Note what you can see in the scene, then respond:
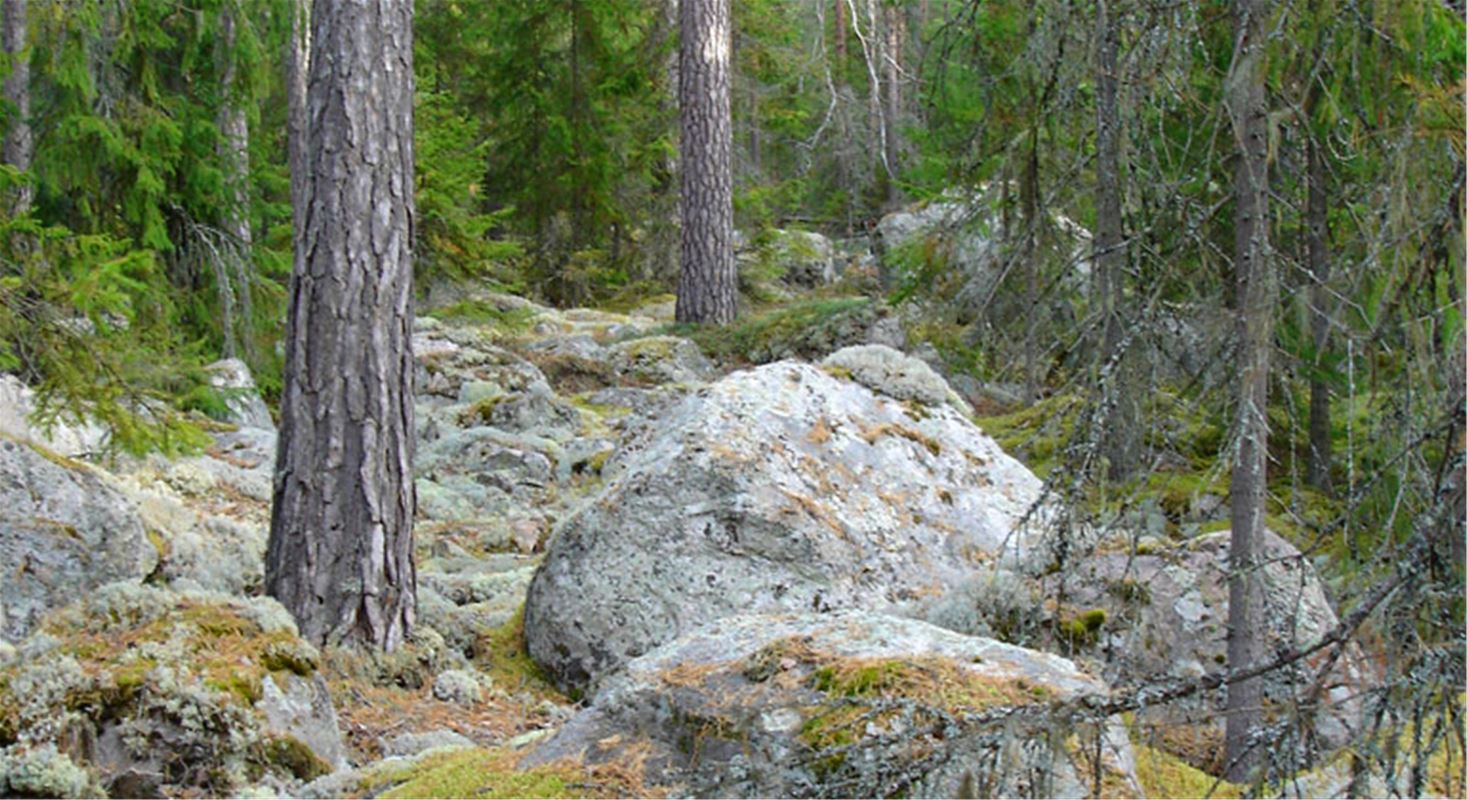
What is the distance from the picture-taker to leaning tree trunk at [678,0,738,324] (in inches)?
591

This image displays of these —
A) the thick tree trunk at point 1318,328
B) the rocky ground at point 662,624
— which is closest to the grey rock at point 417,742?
the rocky ground at point 662,624

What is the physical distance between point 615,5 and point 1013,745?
18533 mm

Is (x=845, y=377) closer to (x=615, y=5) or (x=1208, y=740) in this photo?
(x=1208, y=740)

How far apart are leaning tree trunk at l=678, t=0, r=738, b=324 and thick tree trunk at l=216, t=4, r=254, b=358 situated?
16.6 ft

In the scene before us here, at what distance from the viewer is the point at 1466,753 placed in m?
2.15

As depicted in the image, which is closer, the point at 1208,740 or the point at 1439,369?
the point at 1439,369

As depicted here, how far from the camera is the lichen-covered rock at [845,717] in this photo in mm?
2590

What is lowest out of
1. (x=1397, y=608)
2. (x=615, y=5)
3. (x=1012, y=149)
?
(x=1397, y=608)

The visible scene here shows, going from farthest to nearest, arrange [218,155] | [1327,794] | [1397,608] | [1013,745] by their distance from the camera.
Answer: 1. [218,155]
2. [1327,794]
3. [1013,745]
4. [1397,608]

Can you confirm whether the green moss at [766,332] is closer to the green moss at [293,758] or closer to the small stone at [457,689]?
the small stone at [457,689]

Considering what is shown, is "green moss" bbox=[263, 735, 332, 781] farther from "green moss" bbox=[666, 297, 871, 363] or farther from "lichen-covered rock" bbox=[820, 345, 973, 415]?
"green moss" bbox=[666, 297, 871, 363]

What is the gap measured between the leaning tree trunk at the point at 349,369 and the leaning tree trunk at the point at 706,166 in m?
8.92

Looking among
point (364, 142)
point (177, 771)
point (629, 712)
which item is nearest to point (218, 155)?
point (364, 142)

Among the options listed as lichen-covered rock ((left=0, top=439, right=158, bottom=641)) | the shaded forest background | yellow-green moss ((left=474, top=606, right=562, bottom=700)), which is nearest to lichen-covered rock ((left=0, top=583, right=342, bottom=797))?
lichen-covered rock ((left=0, top=439, right=158, bottom=641))
